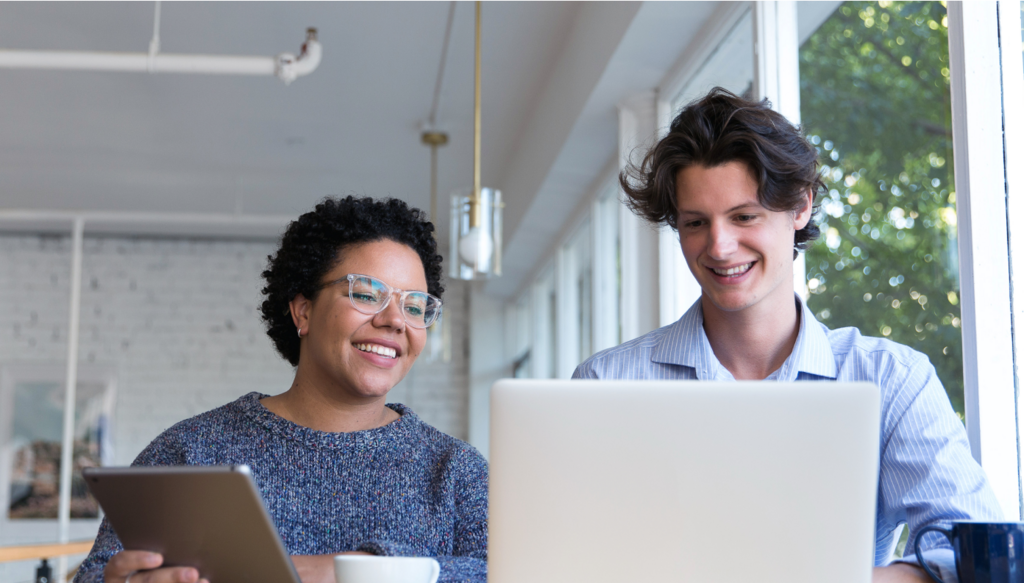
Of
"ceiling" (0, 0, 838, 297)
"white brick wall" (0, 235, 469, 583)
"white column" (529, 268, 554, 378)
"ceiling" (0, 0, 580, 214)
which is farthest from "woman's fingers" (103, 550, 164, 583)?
"white brick wall" (0, 235, 469, 583)

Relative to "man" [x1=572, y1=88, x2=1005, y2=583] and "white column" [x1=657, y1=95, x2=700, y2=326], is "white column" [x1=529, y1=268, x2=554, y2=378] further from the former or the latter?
"man" [x1=572, y1=88, x2=1005, y2=583]

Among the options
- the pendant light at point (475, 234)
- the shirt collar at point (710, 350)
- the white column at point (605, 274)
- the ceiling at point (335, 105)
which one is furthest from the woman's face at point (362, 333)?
the white column at point (605, 274)

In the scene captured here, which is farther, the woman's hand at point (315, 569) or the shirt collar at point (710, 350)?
the shirt collar at point (710, 350)

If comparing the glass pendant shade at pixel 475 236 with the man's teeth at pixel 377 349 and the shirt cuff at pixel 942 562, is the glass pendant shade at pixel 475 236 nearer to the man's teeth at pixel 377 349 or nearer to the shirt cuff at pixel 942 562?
the man's teeth at pixel 377 349

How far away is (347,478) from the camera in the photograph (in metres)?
1.50

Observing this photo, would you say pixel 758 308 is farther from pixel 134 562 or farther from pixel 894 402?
pixel 134 562

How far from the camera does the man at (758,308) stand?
128 centimetres

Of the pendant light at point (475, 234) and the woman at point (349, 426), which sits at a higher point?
the pendant light at point (475, 234)

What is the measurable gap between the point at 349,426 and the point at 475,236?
1.59 m

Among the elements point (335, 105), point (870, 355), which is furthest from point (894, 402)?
point (335, 105)

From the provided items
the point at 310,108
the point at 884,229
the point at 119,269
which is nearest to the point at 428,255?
the point at 884,229

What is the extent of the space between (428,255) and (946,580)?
1.08 metres

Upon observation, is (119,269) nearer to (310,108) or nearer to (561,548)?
(310,108)

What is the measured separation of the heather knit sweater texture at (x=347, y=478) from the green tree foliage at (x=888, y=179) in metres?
0.85
